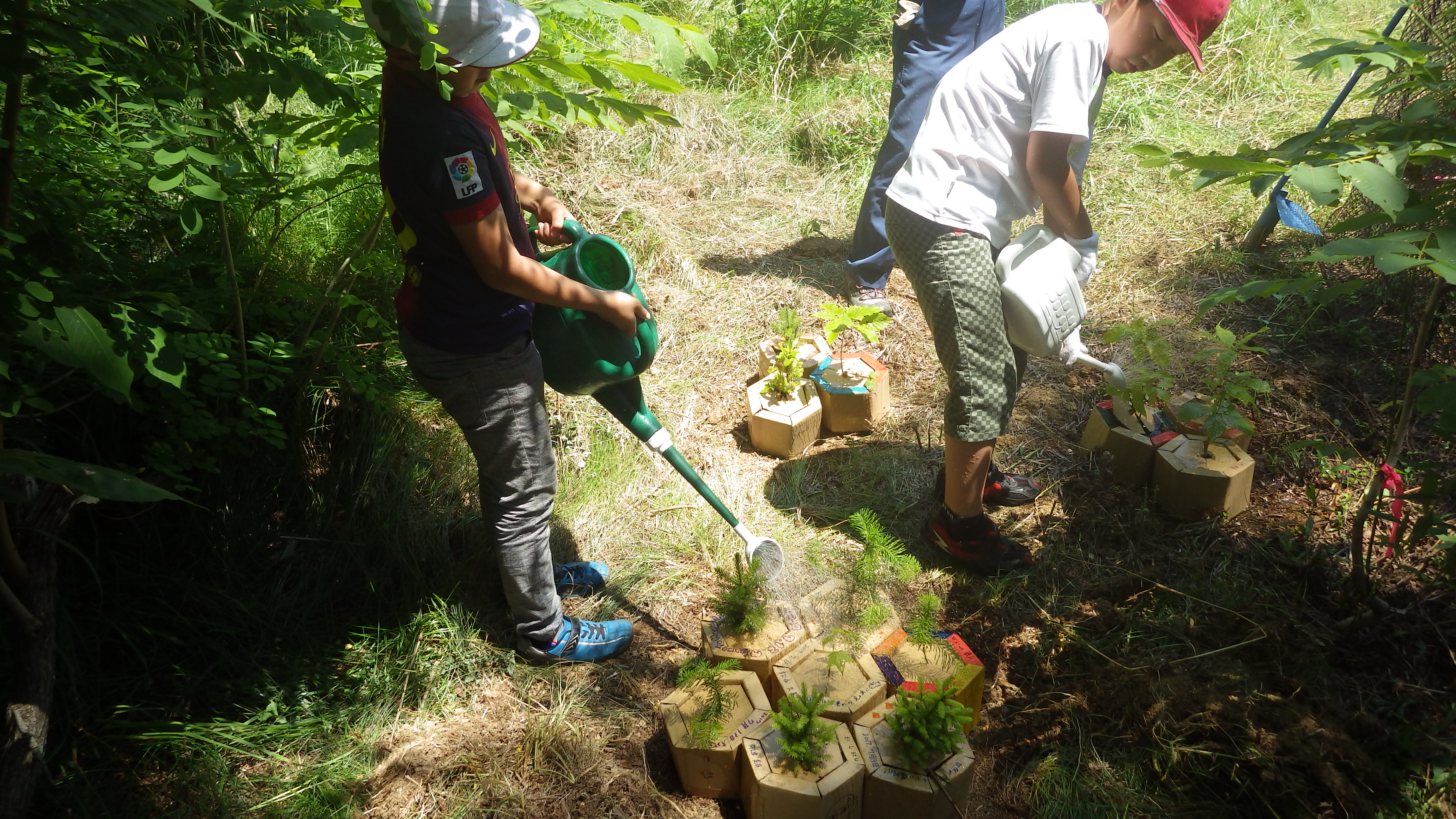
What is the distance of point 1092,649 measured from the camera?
226 cm

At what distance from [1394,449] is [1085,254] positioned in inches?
36.0

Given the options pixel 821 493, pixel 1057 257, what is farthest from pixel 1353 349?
pixel 821 493

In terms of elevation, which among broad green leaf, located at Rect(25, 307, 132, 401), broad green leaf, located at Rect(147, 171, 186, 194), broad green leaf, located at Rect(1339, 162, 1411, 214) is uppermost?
broad green leaf, located at Rect(1339, 162, 1411, 214)

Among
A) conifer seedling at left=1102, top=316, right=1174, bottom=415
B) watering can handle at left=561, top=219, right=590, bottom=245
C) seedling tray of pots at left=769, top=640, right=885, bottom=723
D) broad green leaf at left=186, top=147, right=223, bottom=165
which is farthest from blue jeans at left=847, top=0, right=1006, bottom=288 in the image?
broad green leaf at left=186, top=147, right=223, bottom=165

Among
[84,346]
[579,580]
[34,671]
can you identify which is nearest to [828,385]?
[579,580]

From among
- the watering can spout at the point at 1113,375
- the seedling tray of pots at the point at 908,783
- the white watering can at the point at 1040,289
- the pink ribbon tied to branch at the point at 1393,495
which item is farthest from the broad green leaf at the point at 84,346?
the pink ribbon tied to branch at the point at 1393,495

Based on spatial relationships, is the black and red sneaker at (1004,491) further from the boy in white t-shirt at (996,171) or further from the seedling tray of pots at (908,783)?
the seedling tray of pots at (908,783)

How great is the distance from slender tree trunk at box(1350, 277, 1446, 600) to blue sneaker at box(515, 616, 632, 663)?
76.8 inches

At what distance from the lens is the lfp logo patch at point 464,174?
5.43 feet

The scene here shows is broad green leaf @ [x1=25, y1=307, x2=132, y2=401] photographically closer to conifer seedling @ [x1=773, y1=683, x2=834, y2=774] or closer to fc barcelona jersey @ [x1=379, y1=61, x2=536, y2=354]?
fc barcelona jersey @ [x1=379, y1=61, x2=536, y2=354]

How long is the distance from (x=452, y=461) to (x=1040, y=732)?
1892 millimetres

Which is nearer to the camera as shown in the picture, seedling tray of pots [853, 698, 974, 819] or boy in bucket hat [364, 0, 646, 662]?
boy in bucket hat [364, 0, 646, 662]

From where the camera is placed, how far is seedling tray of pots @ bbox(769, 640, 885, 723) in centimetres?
202

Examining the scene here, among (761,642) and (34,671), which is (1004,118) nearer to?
(761,642)
